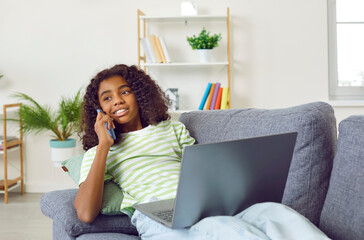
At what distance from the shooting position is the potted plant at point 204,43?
340 centimetres

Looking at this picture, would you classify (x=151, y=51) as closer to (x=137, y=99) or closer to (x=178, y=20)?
(x=178, y=20)

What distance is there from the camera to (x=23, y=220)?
297 cm

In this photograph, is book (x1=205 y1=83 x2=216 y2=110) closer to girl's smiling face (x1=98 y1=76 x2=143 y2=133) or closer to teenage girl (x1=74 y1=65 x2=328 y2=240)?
teenage girl (x1=74 y1=65 x2=328 y2=240)

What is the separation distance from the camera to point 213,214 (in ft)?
3.75

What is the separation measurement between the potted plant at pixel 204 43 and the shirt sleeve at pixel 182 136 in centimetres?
176

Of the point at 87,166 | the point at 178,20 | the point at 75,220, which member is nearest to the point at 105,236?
the point at 75,220

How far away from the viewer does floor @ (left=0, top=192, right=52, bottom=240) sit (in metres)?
2.67

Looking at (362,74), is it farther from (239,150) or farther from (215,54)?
(239,150)

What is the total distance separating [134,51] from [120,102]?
209 cm

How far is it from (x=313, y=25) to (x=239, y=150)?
280 cm

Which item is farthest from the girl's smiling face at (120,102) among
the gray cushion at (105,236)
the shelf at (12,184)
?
the shelf at (12,184)

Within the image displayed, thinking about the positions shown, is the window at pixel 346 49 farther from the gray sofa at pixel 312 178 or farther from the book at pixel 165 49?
the gray sofa at pixel 312 178

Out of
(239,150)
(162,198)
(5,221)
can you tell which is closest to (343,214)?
(239,150)

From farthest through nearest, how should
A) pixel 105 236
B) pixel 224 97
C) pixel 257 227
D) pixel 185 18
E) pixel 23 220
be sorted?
pixel 185 18 → pixel 224 97 → pixel 23 220 → pixel 105 236 → pixel 257 227
